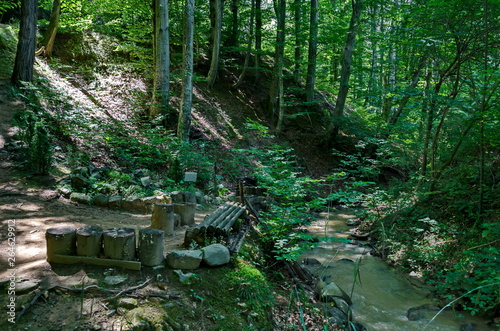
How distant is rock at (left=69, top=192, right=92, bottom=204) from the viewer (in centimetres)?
546

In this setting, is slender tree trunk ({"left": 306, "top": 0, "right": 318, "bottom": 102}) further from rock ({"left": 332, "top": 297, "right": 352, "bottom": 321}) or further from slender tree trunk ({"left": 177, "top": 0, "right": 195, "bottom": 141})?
rock ({"left": 332, "top": 297, "right": 352, "bottom": 321})

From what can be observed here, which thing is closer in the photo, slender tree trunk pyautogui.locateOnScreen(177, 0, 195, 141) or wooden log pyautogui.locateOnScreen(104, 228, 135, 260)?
wooden log pyautogui.locateOnScreen(104, 228, 135, 260)

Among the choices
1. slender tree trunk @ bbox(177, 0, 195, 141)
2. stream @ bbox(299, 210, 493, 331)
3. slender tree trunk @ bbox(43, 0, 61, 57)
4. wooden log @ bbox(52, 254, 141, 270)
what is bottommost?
stream @ bbox(299, 210, 493, 331)

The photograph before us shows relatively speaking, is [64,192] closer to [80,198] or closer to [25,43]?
[80,198]

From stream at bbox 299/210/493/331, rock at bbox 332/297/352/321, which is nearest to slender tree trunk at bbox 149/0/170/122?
stream at bbox 299/210/493/331

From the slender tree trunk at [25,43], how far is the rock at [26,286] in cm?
761

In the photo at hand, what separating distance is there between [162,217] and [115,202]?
1.68 m

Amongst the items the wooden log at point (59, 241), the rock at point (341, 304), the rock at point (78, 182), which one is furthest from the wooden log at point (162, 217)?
the rock at point (341, 304)

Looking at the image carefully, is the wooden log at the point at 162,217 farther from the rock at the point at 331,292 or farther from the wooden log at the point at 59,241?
the rock at the point at 331,292

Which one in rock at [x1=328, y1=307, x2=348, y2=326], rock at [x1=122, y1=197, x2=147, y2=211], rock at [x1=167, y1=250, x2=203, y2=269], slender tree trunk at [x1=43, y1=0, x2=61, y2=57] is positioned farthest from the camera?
slender tree trunk at [x1=43, y1=0, x2=61, y2=57]

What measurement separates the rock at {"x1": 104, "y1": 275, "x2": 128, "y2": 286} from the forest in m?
0.66

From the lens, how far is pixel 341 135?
A: 14547 millimetres

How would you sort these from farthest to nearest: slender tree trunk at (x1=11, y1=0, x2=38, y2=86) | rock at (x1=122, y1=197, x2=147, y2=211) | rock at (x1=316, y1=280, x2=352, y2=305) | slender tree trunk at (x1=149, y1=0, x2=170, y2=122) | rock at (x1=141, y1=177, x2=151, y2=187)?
slender tree trunk at (x1=149, y1=0, x2=170, y2=122) → slender tree trunk at (x1=11, y1=0, x2=38, y2=86) → rock at (x1=141, y1=177, x2=151, y2=187) → rock at (x1=122, y1=197, x2=147, y2=211) → rock at (x1=316, y1=280, x2=352, y2=305)

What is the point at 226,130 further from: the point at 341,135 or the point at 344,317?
the point at 344,317
